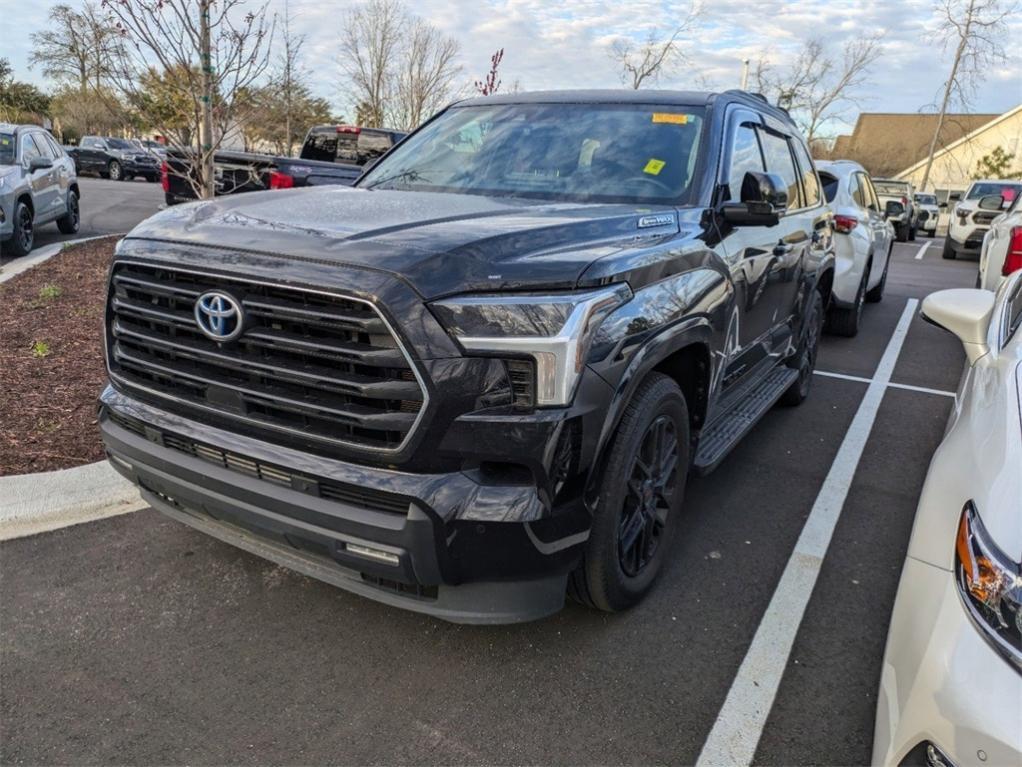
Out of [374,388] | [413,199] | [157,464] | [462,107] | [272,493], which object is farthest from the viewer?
[462,107]

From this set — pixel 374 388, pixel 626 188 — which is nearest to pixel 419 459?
pixel 374 388

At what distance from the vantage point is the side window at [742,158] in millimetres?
3695

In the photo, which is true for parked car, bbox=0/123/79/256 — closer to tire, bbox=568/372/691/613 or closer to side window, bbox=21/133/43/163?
side window, bbox=21/133/43/163

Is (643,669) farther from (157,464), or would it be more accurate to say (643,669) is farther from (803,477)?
(803,477)

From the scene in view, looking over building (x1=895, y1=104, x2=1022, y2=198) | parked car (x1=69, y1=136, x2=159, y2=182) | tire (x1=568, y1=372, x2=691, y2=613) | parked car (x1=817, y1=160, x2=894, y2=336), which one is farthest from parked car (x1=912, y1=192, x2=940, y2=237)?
parked car (x1=69, y1=136, x2=159, y2=182)

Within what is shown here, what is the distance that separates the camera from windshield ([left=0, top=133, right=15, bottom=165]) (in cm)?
1050

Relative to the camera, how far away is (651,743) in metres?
2.38

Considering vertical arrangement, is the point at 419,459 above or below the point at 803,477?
above

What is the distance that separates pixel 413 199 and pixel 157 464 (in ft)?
4.75

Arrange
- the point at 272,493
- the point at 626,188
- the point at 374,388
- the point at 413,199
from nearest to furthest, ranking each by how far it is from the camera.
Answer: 1. the point at 374,388
2. the point at 272,493
3. the point at 413,199
4. the point at 626,188

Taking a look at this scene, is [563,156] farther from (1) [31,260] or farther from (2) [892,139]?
(2) [892,139]

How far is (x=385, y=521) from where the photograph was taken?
220 cm

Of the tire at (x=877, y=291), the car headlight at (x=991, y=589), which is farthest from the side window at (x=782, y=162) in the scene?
the tire at (x=877, y=291)

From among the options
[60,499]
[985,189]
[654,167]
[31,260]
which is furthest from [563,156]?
[985,189]
